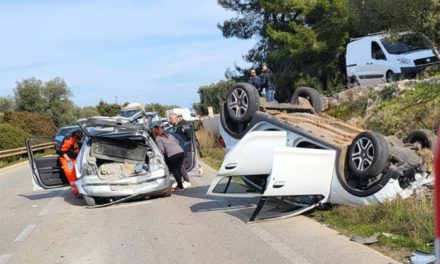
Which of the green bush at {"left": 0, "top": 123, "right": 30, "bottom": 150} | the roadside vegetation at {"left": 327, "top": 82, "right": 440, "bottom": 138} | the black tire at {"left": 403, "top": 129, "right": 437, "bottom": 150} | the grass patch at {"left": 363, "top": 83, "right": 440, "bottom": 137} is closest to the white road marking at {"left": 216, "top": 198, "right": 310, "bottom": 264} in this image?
the black tire at {"left": 403, "top": 129, "right": 437, "bottom": 150}

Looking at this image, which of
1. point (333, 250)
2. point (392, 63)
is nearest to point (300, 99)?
point (333, 250)

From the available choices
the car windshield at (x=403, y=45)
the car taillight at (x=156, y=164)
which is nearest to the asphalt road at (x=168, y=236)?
the car taillight at (x=156, y=164)

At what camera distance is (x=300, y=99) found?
10680 millimetres

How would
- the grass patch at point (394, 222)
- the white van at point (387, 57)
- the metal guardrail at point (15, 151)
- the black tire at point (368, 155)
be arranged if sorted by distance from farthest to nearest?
the metal guardrail at point (15, 151) < the white van at point (387, 57) < the black tire at point (368, 155) < the grass patch at point (394, 222)

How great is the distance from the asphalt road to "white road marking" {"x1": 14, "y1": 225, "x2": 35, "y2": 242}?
0.05ft

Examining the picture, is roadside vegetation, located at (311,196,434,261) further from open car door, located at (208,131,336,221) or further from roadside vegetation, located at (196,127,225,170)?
roadside vegetation, located at (196,127,225,170)

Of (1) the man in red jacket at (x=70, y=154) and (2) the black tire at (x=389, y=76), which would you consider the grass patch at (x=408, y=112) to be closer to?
(2) the black tire at (x=389, y=76)

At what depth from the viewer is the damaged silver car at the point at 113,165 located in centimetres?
1059

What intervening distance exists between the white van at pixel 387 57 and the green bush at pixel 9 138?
25540 millimetres

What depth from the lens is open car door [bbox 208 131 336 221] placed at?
7.39 meters

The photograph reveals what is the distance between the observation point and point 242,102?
9.38 meters

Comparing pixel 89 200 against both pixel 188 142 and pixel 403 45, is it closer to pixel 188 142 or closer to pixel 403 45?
pixel 188 142

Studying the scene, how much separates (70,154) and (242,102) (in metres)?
4.67

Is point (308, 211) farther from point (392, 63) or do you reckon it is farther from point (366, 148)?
point (392, 63)
